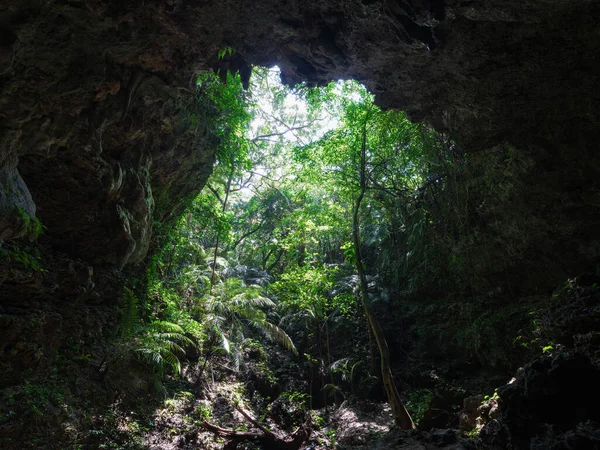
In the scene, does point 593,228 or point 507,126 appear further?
point 593,228

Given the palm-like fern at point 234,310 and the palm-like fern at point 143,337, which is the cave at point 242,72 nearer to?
the palm-like fern at point 143,337

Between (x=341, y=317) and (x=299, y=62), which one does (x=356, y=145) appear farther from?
(x=341, y=317)

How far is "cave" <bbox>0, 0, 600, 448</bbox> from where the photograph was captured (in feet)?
13.7

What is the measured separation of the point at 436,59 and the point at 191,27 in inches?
142

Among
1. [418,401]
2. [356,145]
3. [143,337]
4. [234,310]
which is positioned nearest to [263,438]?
[143,337]

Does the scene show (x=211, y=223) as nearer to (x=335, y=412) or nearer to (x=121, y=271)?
(x=121, y=271)

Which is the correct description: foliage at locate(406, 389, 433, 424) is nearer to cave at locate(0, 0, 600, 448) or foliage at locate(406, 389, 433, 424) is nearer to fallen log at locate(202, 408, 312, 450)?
fallen log at locate(202, 408, 312, 450)

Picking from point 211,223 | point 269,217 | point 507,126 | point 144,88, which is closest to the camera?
point 507,126

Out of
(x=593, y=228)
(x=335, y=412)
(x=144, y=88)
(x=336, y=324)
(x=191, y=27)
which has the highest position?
(x=144, y=88)

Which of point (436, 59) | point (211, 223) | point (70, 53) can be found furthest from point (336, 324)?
point (70, 53)

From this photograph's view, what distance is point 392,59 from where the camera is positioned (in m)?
5.37

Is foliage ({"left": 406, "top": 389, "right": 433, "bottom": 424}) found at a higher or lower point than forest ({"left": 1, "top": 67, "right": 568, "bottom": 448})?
lower

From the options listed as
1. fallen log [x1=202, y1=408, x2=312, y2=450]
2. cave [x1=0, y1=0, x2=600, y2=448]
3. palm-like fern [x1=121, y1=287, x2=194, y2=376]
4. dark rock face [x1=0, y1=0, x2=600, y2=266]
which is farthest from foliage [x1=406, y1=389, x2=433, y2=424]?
dark rock face [x1=0, y1=0, x2=600, y2=266]

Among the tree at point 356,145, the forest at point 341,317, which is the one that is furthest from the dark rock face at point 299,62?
the tree at point 356,145
